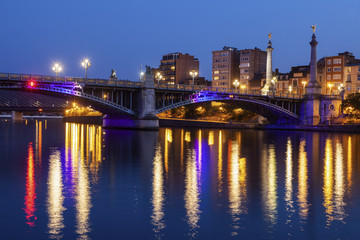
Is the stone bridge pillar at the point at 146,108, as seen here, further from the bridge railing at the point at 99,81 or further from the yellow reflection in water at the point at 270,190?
the yellow reflection in water at the point at 270,190

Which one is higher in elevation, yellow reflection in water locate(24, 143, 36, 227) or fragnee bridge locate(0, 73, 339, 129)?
fragnee bridge locate(0, 73, 339, 129)

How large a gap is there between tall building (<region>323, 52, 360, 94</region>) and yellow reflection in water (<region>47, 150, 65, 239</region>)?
116968mm

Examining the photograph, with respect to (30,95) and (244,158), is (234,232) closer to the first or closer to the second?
(244,158)

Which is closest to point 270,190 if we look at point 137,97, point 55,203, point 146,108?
point 55,203

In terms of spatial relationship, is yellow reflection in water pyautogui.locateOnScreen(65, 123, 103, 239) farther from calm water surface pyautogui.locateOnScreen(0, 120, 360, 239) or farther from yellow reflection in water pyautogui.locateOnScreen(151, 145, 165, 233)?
yellow reflection in water pyautogui.locateOnScreen(151, 145, 165, 233)

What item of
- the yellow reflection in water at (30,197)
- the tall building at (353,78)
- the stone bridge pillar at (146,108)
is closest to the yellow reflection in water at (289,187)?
the yellow reflection in water at (30,197)

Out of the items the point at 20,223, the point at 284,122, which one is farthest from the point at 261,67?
the point at 20,223

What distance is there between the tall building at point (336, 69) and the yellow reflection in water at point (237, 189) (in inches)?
4215

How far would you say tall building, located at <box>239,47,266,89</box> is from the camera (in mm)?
166125

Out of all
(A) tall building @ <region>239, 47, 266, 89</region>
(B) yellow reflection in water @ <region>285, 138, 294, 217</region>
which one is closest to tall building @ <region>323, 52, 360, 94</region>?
(A) tall building @ <region>239, 47, 266, 89</region>

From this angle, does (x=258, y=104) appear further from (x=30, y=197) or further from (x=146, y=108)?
(x=30, y=197)

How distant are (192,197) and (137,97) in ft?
223

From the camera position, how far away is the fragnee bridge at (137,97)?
242ft

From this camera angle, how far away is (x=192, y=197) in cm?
1894
